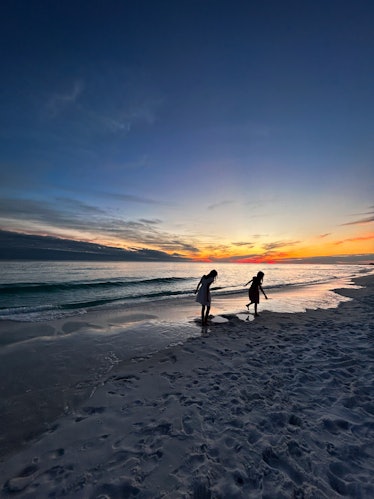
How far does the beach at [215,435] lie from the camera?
313cm

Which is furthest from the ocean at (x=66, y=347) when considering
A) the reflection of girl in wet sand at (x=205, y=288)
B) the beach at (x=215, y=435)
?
the reflection of girl in wet sand at (x=205, y=288)

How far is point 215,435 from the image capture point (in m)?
4.02

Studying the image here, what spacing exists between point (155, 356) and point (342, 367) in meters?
5.55

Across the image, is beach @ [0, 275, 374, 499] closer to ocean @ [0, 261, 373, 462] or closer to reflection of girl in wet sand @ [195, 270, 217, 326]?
ocean @ [0, 261, 373, 462]

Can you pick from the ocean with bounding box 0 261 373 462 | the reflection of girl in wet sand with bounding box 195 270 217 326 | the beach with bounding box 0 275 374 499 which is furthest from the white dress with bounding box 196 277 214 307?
the beach with bounding box 0 275 374 499

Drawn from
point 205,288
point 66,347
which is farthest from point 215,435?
point 205,288

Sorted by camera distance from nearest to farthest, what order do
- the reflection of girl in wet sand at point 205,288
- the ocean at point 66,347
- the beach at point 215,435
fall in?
the beach at point 215,435 → the ocean at point 66,347 → the reflection of girl in wet sand at point 205,288

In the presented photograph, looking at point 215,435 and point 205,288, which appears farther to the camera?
point 205,288

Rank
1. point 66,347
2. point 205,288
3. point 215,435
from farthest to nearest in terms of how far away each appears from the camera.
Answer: point 205,288, point 66,347, point 215,435

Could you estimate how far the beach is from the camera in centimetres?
313

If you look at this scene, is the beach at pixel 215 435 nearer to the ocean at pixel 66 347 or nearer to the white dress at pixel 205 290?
the ocean at pixel 66 347

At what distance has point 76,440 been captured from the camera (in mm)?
4109

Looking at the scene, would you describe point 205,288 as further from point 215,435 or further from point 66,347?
point 215,435

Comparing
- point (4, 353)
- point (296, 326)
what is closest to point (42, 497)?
point (4, 353)
